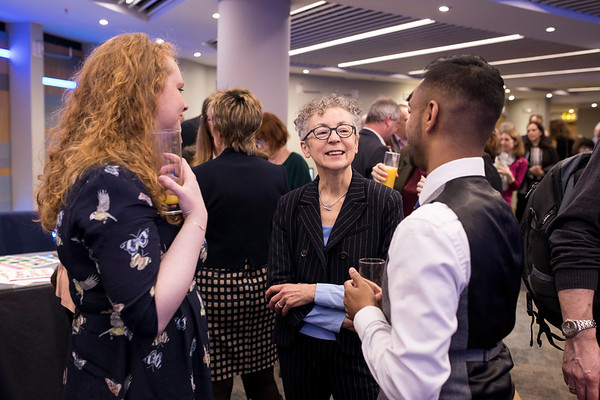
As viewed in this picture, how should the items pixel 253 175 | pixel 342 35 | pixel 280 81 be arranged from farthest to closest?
pixel 342 35, pixel 280 81, pixel 253 175

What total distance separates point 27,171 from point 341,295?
7.87 meters

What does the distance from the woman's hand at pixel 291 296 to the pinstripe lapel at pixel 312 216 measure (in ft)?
0.39

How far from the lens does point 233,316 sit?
224 centimetres

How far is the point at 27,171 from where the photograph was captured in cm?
799

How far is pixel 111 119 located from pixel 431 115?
2.42ft

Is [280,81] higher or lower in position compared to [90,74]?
higher

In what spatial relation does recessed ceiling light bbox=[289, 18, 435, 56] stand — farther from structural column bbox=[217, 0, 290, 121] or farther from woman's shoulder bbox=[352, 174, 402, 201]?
woman's shoulder bbox=[352, 174, 402, 201]

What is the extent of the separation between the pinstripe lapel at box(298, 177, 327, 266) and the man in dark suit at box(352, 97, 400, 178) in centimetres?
161

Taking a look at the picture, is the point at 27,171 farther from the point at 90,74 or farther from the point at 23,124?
the point at 90,74

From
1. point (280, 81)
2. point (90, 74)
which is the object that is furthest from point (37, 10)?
point (90, 74)

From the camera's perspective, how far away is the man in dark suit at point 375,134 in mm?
3445

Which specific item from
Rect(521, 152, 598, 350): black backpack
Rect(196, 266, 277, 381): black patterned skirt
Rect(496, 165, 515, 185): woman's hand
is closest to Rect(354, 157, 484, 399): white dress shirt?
Rect(521, 152, 598, 350): black backpack

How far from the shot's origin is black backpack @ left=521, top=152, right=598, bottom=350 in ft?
4.93

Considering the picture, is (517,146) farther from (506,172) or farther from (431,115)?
(431,115)
